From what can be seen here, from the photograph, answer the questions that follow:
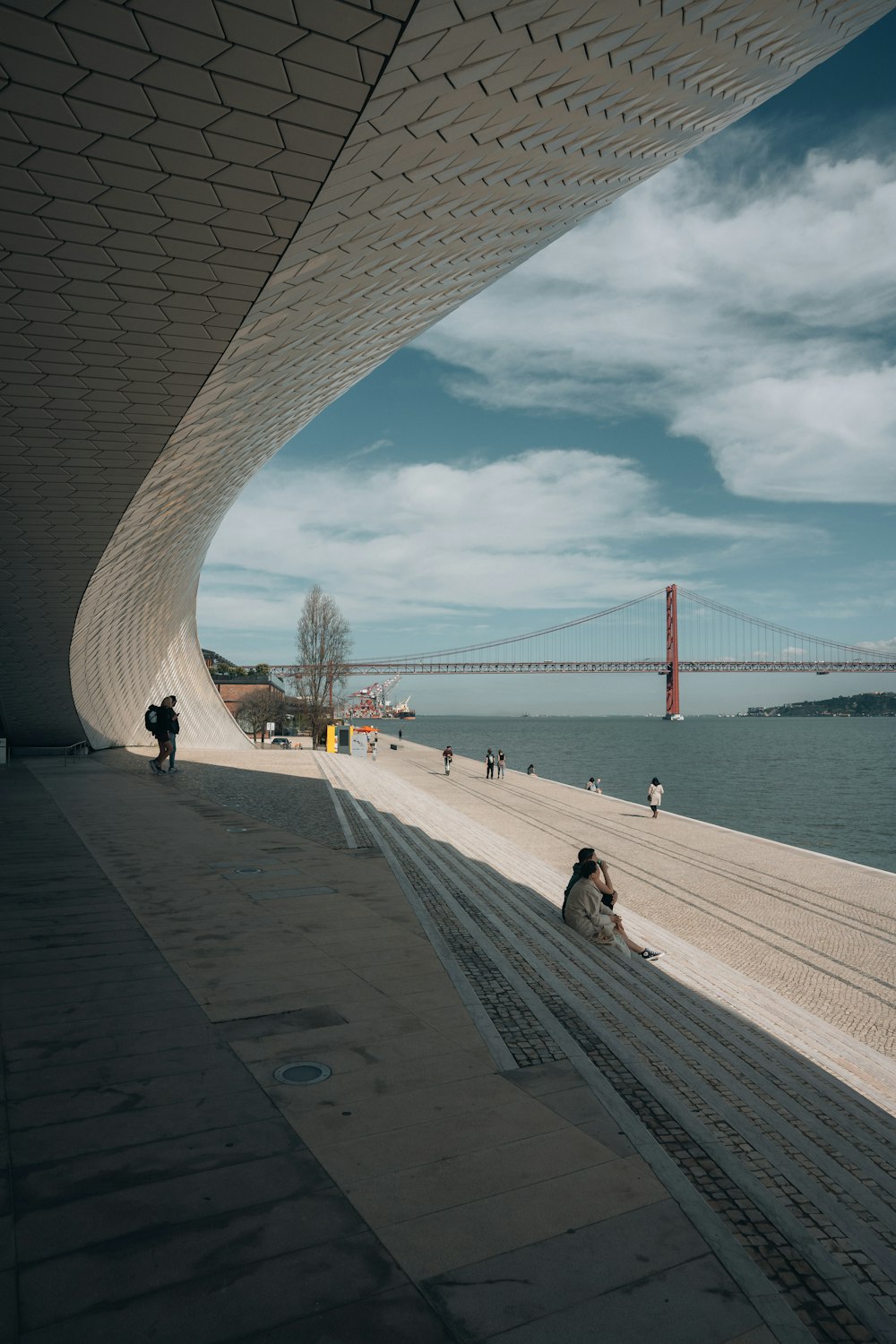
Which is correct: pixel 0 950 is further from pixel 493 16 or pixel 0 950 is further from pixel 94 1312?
pixel 493 16

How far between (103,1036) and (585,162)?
9145mm

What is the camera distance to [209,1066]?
13.1 ft

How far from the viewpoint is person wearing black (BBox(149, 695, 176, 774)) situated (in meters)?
18.9

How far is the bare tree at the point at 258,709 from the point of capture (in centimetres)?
6175

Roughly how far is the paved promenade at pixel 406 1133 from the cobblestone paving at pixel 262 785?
4403 millimetres

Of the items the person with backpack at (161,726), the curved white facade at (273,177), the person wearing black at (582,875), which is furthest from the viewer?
the person with backpack at (161,726)

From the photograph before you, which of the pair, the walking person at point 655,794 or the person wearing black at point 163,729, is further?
the walking person at point 655,794

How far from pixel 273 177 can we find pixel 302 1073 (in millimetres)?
5454

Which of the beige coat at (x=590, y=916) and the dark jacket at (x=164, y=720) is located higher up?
the dark jacket at (x=164, y=720)

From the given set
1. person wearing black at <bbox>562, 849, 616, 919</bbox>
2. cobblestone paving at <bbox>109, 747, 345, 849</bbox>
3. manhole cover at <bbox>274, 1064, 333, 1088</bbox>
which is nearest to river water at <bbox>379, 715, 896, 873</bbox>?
cobblestone paving at <bbox>109, 747, 345, 849</bbox>

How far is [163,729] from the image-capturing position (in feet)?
62.7

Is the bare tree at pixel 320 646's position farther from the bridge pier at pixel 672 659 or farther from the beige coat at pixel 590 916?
the bridge pier at pixel 672 659

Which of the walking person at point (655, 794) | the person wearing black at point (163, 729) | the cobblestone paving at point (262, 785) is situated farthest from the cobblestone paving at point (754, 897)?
the person wearing black at point (163, 729)

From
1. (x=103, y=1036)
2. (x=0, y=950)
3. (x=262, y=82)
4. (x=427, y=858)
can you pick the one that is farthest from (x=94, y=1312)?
(x=427, y=858)
